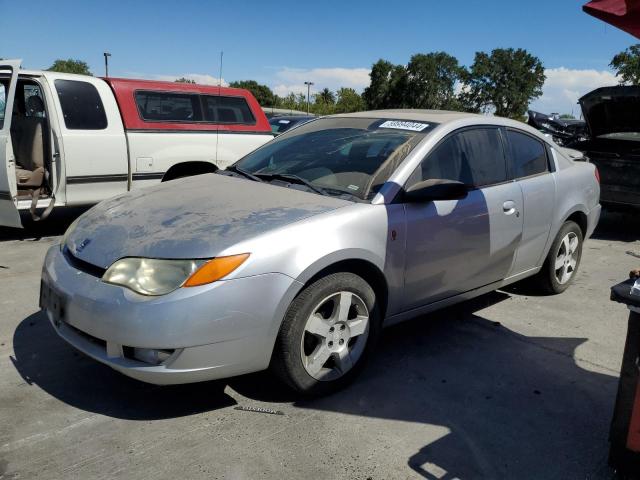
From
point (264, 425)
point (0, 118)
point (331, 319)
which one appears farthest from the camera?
point (0, 118)

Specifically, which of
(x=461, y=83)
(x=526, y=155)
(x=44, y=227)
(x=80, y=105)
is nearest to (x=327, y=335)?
(x=526, y=155)

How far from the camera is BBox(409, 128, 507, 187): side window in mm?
3502

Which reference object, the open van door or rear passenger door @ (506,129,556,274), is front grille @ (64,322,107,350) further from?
the open van door

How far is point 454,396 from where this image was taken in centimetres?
310

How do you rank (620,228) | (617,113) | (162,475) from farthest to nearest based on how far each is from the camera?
1. (620,228)
2. (617,113)
3. (162,475)

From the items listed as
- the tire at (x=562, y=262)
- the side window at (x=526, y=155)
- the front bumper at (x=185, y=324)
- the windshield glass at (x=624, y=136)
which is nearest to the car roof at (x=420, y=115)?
the side window at (x=526, y=155)

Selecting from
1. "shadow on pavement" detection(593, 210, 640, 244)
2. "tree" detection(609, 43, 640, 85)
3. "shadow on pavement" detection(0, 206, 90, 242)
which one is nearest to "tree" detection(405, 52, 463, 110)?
"tree" detection(609, 43, 640, 85)

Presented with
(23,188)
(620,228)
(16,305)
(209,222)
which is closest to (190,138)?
(23,188)

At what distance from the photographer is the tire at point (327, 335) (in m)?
2.76

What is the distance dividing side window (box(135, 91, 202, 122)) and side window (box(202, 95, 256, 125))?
140 mm

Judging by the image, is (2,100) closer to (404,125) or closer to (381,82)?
(404,125)

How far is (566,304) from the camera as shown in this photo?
185 inches

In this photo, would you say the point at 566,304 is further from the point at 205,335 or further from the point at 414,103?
the point at 414,103

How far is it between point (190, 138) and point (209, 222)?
4.42 meters
